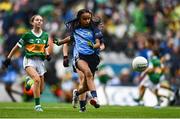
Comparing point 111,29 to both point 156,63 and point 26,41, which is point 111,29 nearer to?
point 156,63

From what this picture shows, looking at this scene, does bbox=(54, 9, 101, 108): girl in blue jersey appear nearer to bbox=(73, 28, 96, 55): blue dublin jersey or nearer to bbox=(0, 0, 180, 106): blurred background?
bbox=(73, 28, 96, 55): blue dublin jersey

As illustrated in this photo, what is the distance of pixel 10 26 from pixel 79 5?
2853 millimetres

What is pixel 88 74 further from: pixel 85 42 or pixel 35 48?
pixel 35 48

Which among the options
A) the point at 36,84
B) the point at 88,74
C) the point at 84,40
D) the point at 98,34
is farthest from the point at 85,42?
the point at 36,84

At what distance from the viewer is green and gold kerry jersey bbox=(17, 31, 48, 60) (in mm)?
18531

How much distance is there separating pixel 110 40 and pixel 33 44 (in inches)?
464

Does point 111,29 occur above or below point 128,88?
above

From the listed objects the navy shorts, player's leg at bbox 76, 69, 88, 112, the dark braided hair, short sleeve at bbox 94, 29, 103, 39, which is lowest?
player's leg at bbox 76, 69, 88, 112

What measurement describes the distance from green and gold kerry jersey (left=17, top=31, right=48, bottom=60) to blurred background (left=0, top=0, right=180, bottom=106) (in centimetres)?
913

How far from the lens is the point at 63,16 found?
3191cm

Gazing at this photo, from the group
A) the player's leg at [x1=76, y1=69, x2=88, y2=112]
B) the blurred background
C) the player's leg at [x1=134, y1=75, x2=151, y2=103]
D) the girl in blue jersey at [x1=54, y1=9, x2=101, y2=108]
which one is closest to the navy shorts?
the girl in blue jersey at [x1=54, y1=9, x2=101, y2=108]

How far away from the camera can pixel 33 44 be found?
1859cm

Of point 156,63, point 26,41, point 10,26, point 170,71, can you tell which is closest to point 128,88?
point 170,71

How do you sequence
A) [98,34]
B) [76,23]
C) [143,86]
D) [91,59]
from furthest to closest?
1. [143,86]
2. [76,23]
3. [91,59]
4. [98,34]
